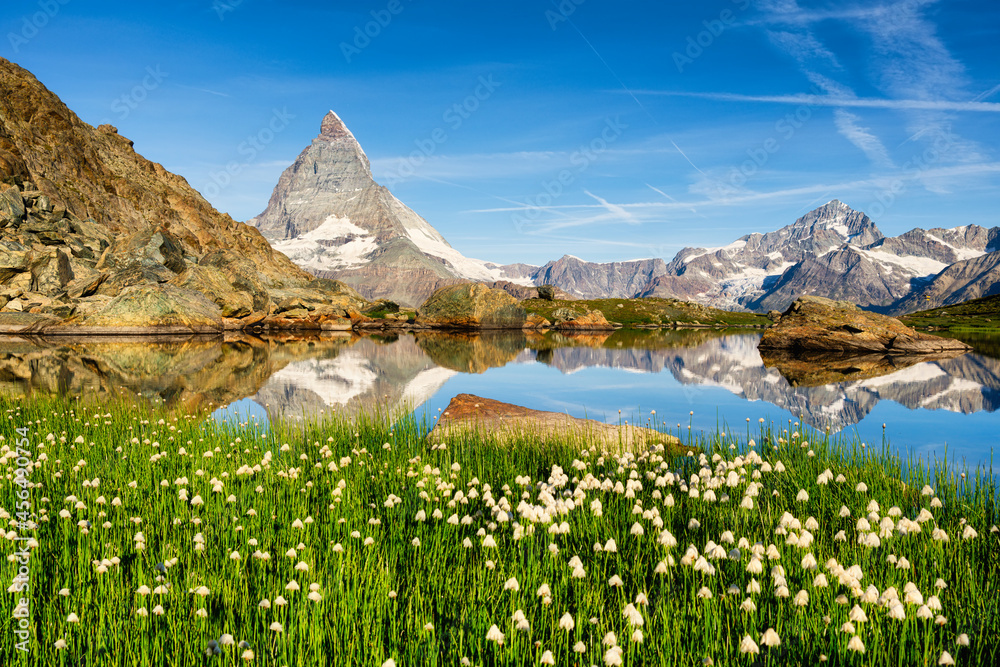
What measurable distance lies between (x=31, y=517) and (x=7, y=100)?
11175 cm

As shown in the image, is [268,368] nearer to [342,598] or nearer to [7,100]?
[342,598]

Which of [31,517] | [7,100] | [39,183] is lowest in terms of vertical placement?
[31,517]

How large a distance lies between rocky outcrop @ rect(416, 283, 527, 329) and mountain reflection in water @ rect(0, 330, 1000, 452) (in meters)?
42.6

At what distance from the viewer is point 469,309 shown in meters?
84.3

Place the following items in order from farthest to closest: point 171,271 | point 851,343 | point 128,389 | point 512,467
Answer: point 171,271 < point 851,343 < point 128,389 < point 512,467

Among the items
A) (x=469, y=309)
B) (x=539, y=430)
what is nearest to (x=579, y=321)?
(x=469, y=309)

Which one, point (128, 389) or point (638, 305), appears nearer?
point (128, 389)

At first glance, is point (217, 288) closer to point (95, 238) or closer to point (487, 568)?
point (95, 238)

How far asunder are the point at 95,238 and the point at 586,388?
74.8 metres

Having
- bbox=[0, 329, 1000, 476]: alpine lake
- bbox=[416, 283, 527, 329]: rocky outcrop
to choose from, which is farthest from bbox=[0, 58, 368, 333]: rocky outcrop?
bbox=[0, 329, 1000, 476]: alpine lake

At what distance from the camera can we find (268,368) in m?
29.6

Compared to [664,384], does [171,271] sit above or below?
above

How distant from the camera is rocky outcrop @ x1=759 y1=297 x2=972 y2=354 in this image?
45531mm

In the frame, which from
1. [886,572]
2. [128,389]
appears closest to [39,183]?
[128,389]
